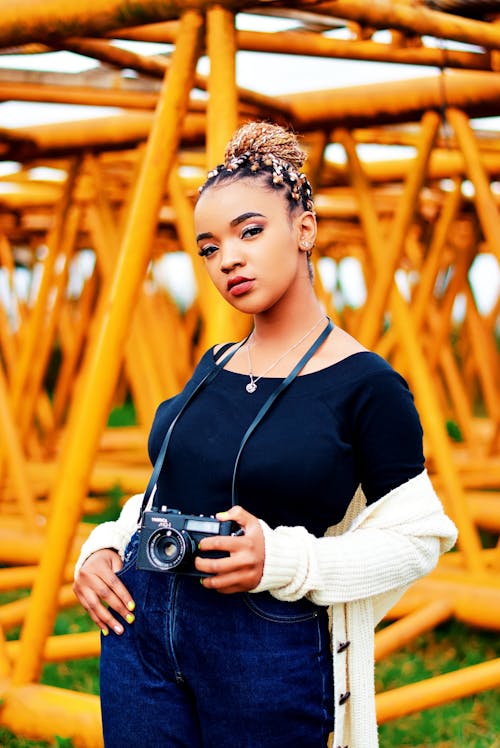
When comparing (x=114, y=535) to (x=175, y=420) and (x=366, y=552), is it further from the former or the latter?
(x=366, y=552)

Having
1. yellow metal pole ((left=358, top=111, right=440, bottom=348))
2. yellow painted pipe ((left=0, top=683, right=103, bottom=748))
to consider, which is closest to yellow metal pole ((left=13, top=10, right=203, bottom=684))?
yellow painted pipe ((left=0, top=683, right=103, bottom=748))

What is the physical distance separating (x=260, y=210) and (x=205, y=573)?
0.82 m

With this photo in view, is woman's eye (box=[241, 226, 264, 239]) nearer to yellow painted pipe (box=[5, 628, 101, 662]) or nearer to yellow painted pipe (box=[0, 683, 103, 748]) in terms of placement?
yellow painted pipe (box=[0, 683, 103, 748])

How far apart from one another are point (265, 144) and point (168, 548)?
97cm

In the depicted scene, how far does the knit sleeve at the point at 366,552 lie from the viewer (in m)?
1.94

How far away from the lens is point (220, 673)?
201 centimetres

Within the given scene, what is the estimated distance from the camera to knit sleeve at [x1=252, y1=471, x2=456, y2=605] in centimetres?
194

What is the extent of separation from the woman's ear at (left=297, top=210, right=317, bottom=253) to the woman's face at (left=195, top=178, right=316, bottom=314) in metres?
0.03

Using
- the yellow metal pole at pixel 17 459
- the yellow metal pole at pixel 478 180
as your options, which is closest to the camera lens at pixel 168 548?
the yellow metal pole at pixel 478 180

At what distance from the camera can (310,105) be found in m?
6.32

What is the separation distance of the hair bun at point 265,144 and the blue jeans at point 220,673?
1.01 m

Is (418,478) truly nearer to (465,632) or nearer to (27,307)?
(465,632)

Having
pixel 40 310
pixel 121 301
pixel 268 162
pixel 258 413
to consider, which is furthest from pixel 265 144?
pixel 40 310

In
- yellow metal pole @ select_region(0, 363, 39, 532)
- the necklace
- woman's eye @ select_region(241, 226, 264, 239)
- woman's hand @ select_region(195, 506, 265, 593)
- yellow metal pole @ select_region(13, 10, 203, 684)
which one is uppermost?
yellow metal pole @ select_region(0, 363, 39, 532)
